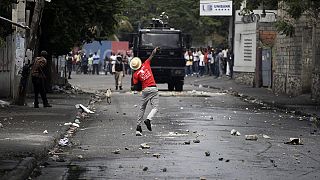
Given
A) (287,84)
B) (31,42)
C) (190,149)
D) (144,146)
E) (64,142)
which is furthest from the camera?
(287,84)

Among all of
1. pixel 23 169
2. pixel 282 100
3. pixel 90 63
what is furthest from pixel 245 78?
pixel 23 169

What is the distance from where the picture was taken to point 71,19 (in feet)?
105

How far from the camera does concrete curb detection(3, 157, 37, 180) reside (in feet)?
37.6

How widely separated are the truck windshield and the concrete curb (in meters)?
27.6

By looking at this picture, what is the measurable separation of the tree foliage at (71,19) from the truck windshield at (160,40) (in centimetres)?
619

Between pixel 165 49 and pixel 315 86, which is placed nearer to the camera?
pixel 315 86

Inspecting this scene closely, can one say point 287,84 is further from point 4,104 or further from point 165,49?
point 4,104

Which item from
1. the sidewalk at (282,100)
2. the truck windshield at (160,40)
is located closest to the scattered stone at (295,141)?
the sidewalk at (282,100)

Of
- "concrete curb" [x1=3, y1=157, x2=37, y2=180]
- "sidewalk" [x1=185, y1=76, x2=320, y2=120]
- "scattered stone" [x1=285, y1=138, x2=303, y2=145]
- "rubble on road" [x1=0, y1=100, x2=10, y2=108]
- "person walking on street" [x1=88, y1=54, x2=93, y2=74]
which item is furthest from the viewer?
"person walking on street" [x1=88, y1=54, x2=93, y2=74]

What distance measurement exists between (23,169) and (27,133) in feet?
19.1

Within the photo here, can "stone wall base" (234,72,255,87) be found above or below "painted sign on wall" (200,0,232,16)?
below

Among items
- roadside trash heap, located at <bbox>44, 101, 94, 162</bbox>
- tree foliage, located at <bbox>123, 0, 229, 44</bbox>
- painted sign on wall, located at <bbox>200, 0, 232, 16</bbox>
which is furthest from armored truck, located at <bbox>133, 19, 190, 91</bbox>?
tree foliage, located at <bbox>123, 0, 229, 44</bbox>

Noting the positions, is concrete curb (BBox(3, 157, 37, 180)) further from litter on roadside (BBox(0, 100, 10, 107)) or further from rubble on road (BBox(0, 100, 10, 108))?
litter on roadside (BBox(0, 100, 10, 107))

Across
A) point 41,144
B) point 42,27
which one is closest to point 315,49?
point 42,27
